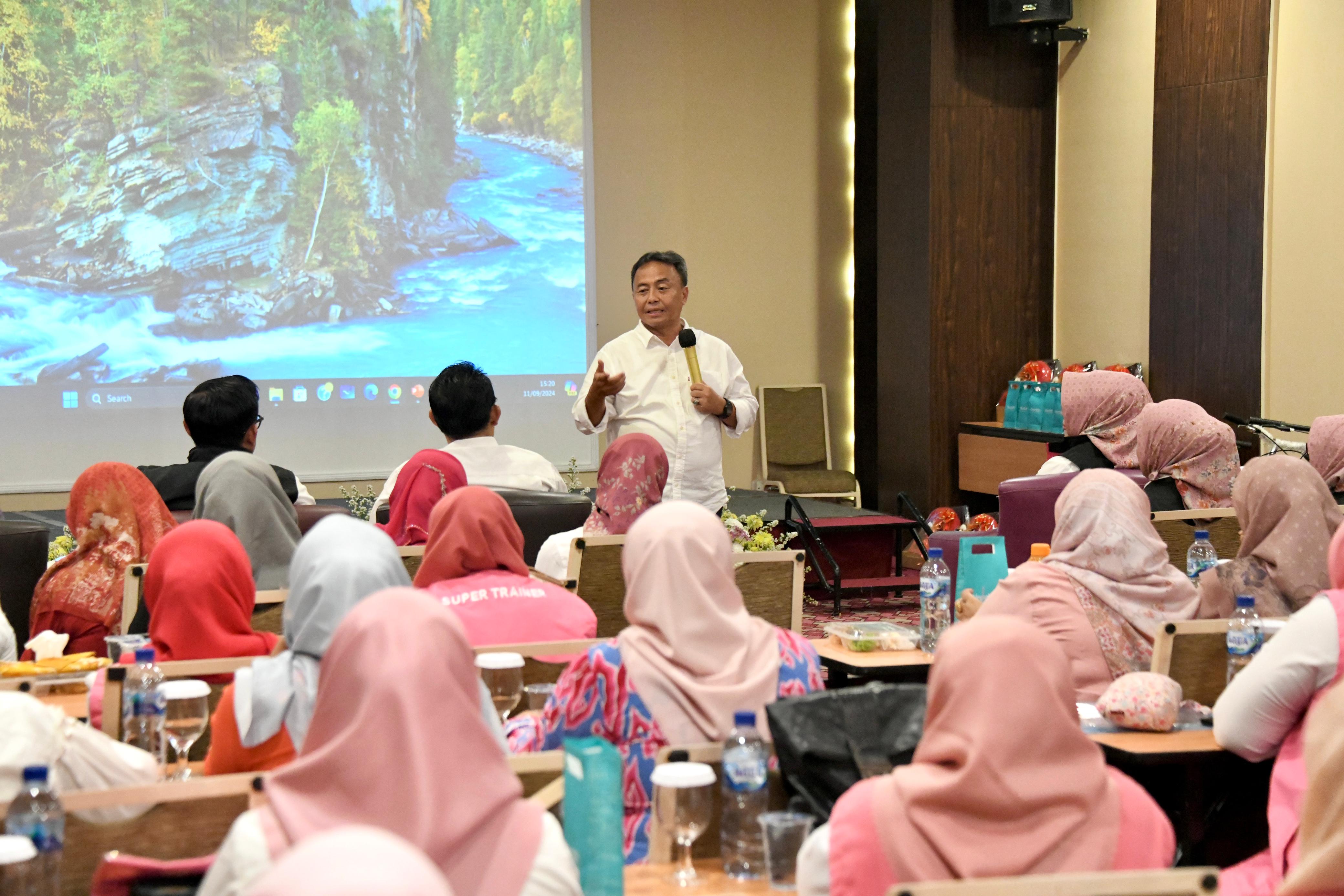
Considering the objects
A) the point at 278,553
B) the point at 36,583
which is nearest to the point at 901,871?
the point at 278,553

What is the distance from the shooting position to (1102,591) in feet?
10.5

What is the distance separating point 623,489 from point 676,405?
66 centimetres

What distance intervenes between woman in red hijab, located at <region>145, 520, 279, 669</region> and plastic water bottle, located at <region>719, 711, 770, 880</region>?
121 cm

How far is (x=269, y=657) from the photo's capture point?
2.22 m

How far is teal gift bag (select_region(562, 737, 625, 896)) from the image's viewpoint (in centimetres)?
171

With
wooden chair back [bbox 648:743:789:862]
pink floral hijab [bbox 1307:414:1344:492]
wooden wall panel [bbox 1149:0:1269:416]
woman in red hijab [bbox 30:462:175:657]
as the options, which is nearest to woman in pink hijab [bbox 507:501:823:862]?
wooden chair back [bbox 648:743:789:862]

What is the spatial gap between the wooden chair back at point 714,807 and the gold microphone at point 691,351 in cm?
255

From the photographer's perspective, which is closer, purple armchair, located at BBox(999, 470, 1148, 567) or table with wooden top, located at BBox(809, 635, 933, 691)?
table with wooden top, located at BBox(809, 635, 933, 691)

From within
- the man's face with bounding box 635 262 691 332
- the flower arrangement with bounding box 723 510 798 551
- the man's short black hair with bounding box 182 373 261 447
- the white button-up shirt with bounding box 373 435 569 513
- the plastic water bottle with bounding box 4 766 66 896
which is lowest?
the flower arrangement with bounding box 723 510 798 551

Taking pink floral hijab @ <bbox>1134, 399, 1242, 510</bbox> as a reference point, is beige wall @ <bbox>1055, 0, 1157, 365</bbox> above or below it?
above

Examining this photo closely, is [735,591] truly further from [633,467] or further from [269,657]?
[633,467]

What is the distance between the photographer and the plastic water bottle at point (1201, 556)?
4.09m

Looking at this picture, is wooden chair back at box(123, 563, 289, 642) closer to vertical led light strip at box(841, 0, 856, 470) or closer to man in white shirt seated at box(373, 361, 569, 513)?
man in white shirt seated at box(373, 361, 569, 513)

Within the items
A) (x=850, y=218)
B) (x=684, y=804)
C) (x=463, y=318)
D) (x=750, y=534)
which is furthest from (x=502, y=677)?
(x=850, y=218)
